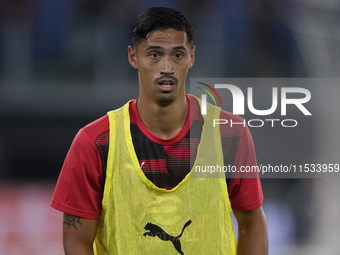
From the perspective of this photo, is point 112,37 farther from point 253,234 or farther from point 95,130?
point 253,234

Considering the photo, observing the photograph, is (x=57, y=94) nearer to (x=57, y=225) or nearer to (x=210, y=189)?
(x=57, y=225)

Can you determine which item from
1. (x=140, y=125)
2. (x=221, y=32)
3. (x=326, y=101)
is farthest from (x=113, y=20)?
(x=140, y=125)

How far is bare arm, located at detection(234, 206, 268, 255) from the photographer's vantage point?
189cm

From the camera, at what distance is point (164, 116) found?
1.84 m

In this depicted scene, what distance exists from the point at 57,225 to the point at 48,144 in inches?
50.9

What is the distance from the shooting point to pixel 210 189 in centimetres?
183

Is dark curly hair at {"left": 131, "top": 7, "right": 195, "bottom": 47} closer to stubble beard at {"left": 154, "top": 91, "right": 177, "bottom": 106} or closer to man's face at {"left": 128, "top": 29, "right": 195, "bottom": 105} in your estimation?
man's face at {"left": 128, "top": 29, "right": 195, "bottom": 105}

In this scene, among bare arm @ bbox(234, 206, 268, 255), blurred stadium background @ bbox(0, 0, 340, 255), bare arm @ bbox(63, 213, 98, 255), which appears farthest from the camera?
blurred stadium background @ bbox(0, 0, 340, 255)

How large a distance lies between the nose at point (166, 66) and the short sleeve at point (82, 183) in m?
0.34

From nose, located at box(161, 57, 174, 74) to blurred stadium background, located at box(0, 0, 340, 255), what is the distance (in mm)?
3185

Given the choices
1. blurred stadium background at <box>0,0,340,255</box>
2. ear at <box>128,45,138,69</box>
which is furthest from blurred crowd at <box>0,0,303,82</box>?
ear at <box>128,45,138,69</box>

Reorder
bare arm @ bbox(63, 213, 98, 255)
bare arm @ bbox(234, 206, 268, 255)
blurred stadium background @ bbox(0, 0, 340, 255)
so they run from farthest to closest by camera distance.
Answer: blurred stadium background @ bbox(0, 0, 340, 255) → bare arm @ bbox(234, 206, 268, 255) → bare arm @ bbox(63, 213, 98, 255)

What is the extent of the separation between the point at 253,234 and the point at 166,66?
26.7 inches

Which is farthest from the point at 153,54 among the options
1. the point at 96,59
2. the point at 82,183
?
the point at 96,59
